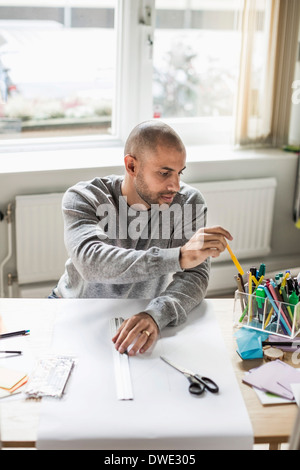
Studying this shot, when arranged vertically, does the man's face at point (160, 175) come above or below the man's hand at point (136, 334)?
above

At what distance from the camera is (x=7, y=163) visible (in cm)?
275

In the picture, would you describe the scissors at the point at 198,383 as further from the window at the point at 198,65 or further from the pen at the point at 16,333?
the window at the point at 198,65

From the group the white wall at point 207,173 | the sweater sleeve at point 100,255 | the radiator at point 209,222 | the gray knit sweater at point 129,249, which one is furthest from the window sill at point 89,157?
the sweater sleeve at point 100,255

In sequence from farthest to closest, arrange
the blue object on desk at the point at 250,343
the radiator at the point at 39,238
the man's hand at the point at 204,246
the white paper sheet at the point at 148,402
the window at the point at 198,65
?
the window at the point at 198,65
the radiator at the point at 39,238
the man's hand at the point at 204,246
the blue object on desk at the point at 250,343
the white paper sheet at the point at 148,402

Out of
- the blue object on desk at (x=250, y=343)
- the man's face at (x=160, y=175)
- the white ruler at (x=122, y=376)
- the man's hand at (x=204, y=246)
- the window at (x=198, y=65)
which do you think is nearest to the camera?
the white ruler at (x=122, y=376)

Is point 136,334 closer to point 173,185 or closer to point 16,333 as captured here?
point 16,333

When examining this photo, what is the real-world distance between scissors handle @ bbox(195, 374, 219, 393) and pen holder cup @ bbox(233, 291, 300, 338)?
10.2 inches

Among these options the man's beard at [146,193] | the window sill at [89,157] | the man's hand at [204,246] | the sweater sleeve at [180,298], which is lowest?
the sweater sleeve at [180,298]

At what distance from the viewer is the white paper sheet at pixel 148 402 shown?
112 centimetres

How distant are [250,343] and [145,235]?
1.80 feet

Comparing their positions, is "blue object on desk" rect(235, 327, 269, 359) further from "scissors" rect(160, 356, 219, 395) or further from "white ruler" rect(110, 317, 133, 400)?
"white ruler" rect(110, 317, 133, 400)

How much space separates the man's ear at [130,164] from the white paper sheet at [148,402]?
50 cm

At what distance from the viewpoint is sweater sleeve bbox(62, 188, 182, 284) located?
154cm

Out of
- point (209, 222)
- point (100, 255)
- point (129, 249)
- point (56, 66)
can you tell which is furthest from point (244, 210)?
point (100, 255)
